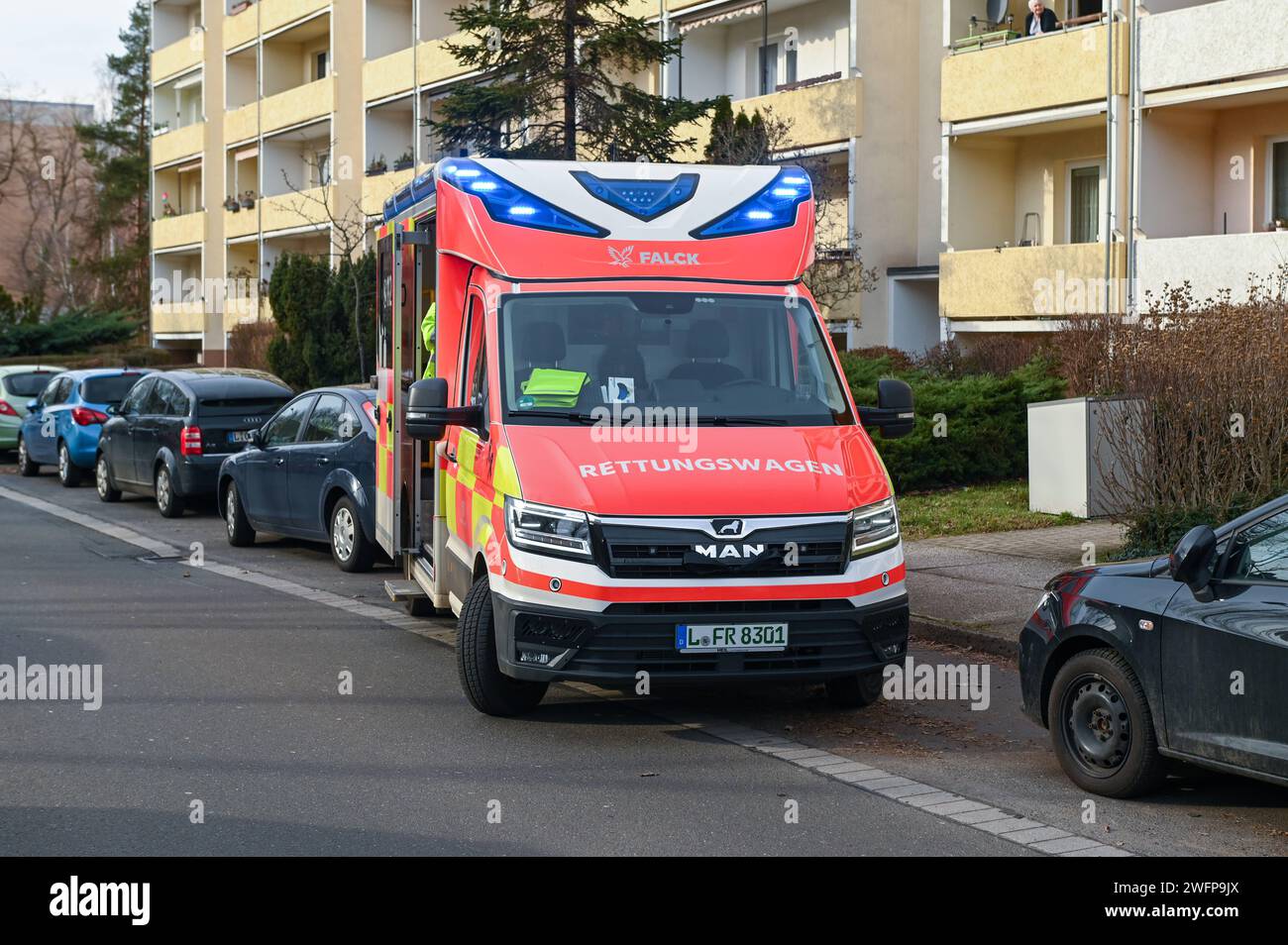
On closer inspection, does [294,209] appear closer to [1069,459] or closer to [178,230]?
[178,230]

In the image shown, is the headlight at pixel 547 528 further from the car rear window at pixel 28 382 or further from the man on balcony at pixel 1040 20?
the car rear window at pixel 28 382

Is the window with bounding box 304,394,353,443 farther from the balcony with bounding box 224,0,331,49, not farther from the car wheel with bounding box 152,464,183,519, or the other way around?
the balcony with bounding box 224,0,331,49

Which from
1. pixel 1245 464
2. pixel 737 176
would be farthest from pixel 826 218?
pixel 737 176

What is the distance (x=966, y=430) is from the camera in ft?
59.0

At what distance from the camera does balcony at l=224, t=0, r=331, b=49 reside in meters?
47.3

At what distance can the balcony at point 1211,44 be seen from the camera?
21250mm

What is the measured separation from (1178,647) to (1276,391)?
6021 mm

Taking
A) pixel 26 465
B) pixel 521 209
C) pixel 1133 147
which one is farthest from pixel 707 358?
pixel 26 465

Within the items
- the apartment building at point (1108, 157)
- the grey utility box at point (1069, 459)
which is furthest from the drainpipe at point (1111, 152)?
the grey utility box at point (1069, 459)

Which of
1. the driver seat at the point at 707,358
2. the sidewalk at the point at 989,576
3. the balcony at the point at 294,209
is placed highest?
the balcony at the point at 294,209

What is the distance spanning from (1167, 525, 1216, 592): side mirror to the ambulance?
1773 millimetres

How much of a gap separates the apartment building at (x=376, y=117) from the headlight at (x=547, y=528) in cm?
1962

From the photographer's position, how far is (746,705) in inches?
352
